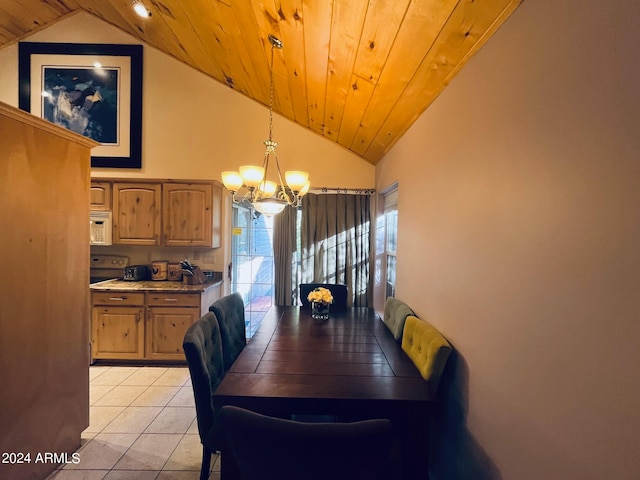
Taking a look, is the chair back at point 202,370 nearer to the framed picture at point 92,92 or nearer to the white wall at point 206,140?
the white wall at point 206,140

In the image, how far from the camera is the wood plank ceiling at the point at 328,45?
1.40 m

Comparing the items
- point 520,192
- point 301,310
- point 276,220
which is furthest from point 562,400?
point 276,220

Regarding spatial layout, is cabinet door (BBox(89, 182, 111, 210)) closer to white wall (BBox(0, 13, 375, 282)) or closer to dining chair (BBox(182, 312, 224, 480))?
white wall (BBox(0, 13, 375, 282))

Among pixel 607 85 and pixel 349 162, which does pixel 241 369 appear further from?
pixel 349 162

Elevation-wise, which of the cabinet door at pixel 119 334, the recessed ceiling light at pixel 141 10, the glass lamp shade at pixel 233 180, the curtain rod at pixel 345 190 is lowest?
the cabinet door at pixel 119 334

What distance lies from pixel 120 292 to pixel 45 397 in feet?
5.49

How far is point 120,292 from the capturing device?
3344mm

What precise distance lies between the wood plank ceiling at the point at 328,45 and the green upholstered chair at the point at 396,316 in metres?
1.46

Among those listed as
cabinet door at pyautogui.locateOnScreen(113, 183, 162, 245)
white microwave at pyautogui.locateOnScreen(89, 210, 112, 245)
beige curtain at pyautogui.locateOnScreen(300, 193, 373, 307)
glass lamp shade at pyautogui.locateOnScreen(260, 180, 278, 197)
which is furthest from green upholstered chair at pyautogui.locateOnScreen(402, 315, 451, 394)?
white microwave at pyautogui.locateOnScreen(89, 210, 112, 245)

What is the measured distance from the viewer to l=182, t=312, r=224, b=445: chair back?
1.58m

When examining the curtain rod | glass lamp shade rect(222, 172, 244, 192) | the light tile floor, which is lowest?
the light tile floor

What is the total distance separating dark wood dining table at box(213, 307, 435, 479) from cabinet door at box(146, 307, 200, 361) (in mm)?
1683

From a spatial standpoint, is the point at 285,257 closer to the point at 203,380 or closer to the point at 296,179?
the point at 296,179

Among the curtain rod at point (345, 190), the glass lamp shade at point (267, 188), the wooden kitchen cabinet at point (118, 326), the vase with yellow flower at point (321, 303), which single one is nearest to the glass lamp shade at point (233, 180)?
the glass lamp shade at point (267, 188)
